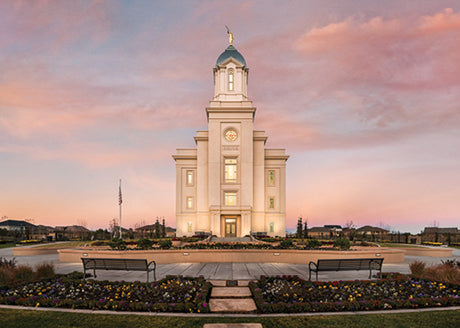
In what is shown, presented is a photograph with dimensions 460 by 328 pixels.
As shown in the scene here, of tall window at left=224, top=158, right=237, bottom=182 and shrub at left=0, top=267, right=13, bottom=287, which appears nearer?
shrub at left=0, top=267, right=13, bottom=287

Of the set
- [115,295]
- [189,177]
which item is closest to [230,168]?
[189,177]

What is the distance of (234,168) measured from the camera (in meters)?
40.5

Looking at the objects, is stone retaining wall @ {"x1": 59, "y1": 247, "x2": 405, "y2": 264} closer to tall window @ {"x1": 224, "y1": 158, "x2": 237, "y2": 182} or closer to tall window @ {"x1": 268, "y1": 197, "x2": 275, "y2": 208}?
tall window @ {"x1": 224, "y1": 158, "x2": 237, "y2": 182}

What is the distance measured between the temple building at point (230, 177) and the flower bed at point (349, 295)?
93.3ft

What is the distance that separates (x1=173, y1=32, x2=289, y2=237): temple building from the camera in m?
39.6

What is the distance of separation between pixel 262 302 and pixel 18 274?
908 centimetres

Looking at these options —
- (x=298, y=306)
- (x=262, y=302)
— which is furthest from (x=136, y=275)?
(x=298, y=306)

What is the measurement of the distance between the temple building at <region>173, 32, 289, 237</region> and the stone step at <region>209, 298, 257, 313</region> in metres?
29.7

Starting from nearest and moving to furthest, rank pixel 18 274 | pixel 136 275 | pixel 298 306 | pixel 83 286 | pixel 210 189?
pixel 298 306, pixel 83 286, pixel 18 274, pixel 136 275, pixel 210 189

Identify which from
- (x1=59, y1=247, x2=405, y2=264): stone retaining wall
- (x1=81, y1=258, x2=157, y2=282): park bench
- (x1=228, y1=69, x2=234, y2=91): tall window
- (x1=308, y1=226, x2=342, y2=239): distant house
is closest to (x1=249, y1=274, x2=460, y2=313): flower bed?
(x1=81, y1=258, x2=157, y2=282): park bench

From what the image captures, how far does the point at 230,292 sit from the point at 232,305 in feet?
4.17

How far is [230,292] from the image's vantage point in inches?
382

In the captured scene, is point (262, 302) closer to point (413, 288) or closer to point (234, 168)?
point (413, 288)

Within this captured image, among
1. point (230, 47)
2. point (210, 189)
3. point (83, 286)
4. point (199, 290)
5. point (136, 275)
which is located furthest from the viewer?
point (230, 47)
